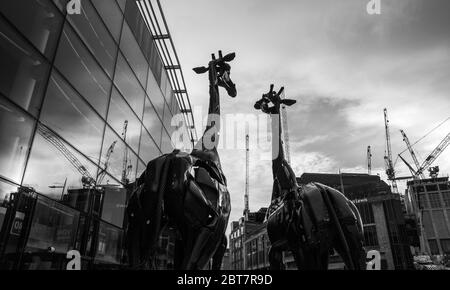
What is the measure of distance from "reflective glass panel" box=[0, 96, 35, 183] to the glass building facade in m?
0.03

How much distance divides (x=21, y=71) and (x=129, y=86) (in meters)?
7.45

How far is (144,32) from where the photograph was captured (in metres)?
19.0

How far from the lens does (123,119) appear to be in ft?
49.4

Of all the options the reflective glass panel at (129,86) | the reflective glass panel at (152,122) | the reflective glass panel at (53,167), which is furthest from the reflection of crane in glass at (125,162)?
the reflective glass panel at (53,167)

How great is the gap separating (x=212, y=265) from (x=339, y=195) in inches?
126

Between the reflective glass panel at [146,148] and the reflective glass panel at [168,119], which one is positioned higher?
the reflective glass panel at [168,119]

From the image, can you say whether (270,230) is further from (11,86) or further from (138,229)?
(11,86)

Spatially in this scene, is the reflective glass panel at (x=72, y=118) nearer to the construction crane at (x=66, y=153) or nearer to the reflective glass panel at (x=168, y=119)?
the construction crane at (x=66, y=153)

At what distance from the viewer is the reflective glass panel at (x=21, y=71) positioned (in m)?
8.09

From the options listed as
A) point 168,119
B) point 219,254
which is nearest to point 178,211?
point 219,254

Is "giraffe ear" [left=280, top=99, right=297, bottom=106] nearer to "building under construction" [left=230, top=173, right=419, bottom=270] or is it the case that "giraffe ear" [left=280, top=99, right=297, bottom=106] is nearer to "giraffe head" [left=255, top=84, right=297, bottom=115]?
"giraffe head" [left=255, top=84, right=297, bottom=115]

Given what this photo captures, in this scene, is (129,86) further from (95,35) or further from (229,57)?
(229,57)

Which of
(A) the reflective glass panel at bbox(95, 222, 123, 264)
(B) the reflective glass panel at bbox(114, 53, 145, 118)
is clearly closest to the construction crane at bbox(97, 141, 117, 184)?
(A) the reflective glass panel at bbox(95, 222, 123, 264)

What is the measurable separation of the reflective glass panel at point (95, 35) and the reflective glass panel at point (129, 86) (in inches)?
26.5
